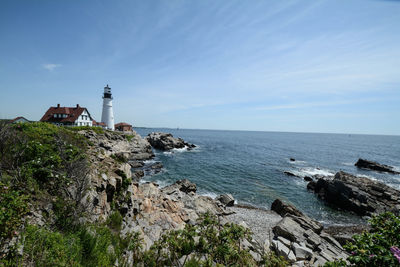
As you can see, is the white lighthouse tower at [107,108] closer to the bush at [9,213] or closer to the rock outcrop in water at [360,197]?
the bush at [9,213]

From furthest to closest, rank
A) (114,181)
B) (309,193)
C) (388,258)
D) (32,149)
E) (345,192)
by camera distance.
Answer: (309,193), (345,192), (114,181), (32,149), (388,258)

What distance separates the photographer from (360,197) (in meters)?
21.1

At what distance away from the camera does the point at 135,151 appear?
43.8 meters

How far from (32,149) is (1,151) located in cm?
105

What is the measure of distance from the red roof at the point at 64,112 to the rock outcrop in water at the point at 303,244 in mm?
55276

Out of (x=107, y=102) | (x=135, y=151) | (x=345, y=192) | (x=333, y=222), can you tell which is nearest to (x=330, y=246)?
(x=333, y=222)

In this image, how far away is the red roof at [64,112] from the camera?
153ft

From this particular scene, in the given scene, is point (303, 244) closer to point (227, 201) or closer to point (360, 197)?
point (227, 201)

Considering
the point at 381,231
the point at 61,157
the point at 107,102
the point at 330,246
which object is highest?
the point at 107,102

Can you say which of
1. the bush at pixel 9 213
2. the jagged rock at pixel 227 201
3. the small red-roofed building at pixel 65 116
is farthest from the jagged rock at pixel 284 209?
the small red-roofed building at pixel 65 116

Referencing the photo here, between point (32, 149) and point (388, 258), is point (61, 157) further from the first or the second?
point (388, 258)

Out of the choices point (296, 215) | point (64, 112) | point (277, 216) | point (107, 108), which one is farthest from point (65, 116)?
point (296, 215)

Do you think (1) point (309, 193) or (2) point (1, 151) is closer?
(2) point (1, 151)

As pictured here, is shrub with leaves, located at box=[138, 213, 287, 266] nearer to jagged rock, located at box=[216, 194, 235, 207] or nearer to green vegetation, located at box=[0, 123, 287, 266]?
green vegetation, located at box=[0, 123, 287, 266]
